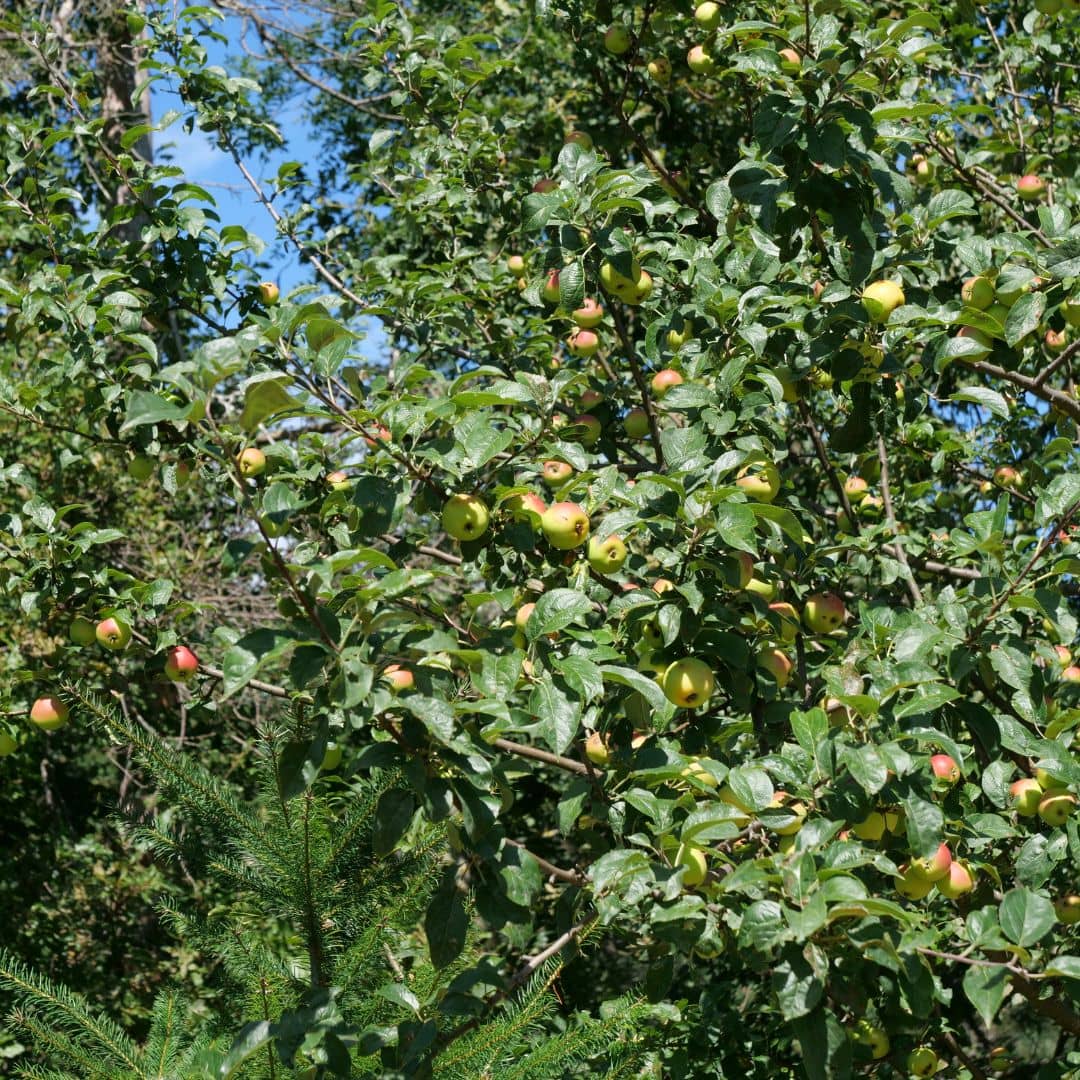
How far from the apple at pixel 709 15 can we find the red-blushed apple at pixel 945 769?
1.97 meters

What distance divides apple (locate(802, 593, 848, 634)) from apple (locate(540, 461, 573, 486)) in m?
0.67

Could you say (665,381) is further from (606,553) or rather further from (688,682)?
(688,682)

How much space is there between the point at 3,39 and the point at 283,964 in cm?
669

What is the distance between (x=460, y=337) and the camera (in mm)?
3588

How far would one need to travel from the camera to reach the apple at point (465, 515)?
185cm

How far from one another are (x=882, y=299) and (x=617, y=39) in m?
1.55

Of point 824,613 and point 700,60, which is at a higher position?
point 700,60

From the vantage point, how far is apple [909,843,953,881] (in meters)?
1.78

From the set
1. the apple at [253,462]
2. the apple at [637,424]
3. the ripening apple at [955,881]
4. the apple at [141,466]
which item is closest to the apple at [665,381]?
the apple at [637,424]

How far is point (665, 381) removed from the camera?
2.44 m

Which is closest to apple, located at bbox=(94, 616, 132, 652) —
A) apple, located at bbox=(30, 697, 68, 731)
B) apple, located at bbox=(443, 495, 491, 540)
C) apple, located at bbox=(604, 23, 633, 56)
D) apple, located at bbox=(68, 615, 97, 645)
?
apple, located at bbox=(68, 615, 97, 645)

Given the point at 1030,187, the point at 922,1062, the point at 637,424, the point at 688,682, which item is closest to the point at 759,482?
the point at 688,682

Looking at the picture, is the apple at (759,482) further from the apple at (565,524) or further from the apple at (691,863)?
the apple at (691,863)

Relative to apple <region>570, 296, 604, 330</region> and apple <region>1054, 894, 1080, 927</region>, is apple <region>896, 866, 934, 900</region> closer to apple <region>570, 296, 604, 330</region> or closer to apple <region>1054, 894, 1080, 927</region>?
apple <region>1054, 894, 1080, 927</region>
